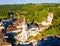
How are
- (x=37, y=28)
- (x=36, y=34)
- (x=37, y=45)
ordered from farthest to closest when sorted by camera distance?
1. (x=37, y=28)
2. (x=36, y=34)
3. (x=37, y=45)

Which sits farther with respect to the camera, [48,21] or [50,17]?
[50,17]

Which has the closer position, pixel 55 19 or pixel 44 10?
pixel 55 19

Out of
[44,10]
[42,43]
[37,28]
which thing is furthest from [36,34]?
[44,10]

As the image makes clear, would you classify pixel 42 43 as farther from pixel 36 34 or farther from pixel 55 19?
pixel 55 19

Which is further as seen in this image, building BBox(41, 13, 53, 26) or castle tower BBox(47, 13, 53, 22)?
castle tower BBox(47, 13, 53, 22)

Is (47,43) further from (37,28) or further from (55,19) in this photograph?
(55,19)

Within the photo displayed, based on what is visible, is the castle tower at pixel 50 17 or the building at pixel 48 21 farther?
the castle tower at pixel 50 17

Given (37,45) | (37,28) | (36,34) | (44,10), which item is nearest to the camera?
(37,45)

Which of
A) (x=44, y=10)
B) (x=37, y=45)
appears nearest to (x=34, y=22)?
(x=44, y=10)

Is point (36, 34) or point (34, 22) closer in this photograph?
point (36, 34)
